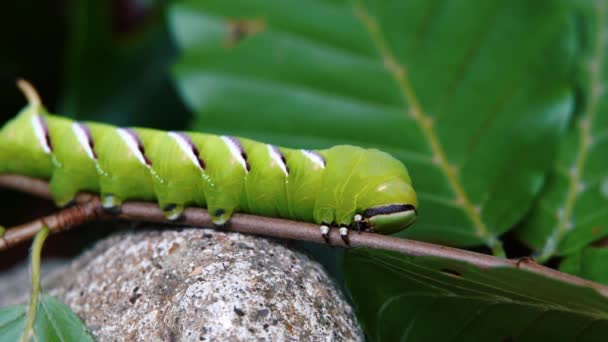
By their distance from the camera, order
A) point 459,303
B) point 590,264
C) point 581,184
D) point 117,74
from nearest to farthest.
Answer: point 459,303 < point 590,264 < point 581,184 < point 117,74

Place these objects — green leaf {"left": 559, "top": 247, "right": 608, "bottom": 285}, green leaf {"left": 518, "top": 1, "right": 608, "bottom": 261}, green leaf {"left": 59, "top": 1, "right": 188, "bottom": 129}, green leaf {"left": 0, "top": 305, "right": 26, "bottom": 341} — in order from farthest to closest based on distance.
Result: 1. green leaf {"left": 59, "top": 1, "right": 188, "bottom": 129}
2. green leaf {"left": 518, "top": 1, "right": 608, "bottom": 261}
3. green leaf {"left": 559, "top": 247, "right": 608, "bottom": 285}
4. green leaf {"left": 0, "top": 305, "right": 26, "bottom": 341}


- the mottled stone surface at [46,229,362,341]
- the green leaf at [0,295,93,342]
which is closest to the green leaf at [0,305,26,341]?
the green leaf at [0,295,93,342]

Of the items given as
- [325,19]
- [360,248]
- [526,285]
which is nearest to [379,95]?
[325,19]

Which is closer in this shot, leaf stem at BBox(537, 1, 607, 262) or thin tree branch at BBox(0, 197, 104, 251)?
thin tree branch at BBox(0, 197, 104, 251)

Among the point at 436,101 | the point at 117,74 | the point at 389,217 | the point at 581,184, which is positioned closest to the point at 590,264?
the point at 581,184

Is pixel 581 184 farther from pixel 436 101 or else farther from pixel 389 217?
pixel 389 217

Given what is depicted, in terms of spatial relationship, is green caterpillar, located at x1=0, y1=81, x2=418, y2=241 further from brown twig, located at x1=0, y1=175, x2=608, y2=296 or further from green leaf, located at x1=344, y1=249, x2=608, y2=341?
green leaf, located at x1=344, y1=249, x2=608, y2=341

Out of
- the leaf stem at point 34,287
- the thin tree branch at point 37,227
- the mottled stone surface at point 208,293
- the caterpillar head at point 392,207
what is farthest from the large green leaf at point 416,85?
the leaf stem at point 34,287
